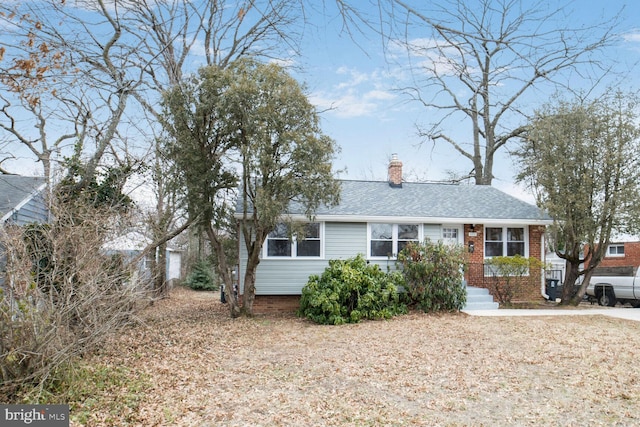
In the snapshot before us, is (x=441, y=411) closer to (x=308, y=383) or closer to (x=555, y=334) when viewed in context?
(x=308, y=383)

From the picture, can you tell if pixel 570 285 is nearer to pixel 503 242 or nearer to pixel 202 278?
pixel 503 242

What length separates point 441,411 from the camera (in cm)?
541

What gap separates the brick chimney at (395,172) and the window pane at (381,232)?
9.44 feet

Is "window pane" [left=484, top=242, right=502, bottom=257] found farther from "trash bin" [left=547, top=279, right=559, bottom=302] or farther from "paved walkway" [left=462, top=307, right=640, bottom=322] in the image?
"trash bin" [left=547, top=279, right=559, bottom=302]

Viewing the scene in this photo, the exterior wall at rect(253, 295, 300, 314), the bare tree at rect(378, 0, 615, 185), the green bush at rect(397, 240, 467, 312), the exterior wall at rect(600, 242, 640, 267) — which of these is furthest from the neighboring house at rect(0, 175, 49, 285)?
the exterior wall at rect(600, 242, 640, 267)

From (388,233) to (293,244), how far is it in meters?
3.01

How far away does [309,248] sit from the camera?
14.2 metres

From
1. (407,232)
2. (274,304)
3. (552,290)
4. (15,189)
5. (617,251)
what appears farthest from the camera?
(617,251)

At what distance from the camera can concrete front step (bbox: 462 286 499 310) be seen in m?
13.8

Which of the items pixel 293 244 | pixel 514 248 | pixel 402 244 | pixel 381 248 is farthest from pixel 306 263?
pixel 514 248

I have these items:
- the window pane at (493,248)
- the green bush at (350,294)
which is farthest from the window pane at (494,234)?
the green bush at (350,294)

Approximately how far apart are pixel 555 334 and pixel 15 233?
9825mm

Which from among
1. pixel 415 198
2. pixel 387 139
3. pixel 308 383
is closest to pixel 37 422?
pixel 308 383

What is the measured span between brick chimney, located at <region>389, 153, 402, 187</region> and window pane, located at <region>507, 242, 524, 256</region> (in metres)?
4.28
